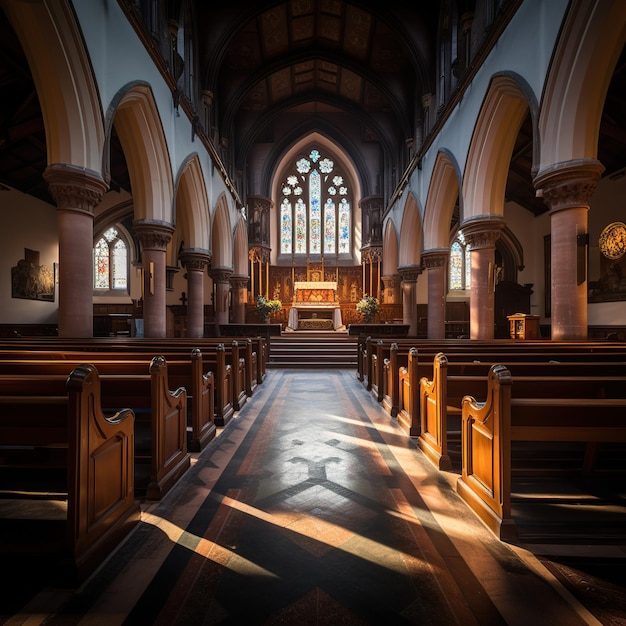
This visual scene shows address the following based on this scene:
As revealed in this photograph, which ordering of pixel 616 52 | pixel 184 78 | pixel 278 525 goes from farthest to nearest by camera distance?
pixel 184 78 → pixel 616 52 → pixel 278 525

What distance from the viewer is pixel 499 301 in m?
18.2

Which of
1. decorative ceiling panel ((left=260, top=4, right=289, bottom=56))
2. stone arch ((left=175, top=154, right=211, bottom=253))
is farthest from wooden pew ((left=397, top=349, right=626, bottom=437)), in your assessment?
decorative ceiling panel ((left=260, top=4, right=289, bottom=56))

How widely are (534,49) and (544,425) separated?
23.9ft

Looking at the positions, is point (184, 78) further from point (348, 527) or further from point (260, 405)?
point (348, 527)

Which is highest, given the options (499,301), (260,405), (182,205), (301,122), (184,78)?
(301,122)

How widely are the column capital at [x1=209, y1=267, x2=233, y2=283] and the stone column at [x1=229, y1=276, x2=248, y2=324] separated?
84.8 inches

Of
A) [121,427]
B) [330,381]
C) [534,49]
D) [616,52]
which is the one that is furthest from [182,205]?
[121,427]

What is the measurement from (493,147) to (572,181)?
332 cm

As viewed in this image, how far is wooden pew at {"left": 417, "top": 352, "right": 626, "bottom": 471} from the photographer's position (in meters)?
2.95

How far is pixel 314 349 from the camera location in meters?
12.4

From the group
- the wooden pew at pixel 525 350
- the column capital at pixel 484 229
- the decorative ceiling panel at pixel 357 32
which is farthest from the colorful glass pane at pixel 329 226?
the wooden pew at pixel 525 350

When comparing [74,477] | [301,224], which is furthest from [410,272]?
[74,477]

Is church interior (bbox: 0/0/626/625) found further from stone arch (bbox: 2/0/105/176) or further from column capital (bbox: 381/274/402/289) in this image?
column capital (bbox: 381/274/402/289)

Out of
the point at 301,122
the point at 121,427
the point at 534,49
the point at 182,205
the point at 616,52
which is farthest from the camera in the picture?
the point at 301,122
